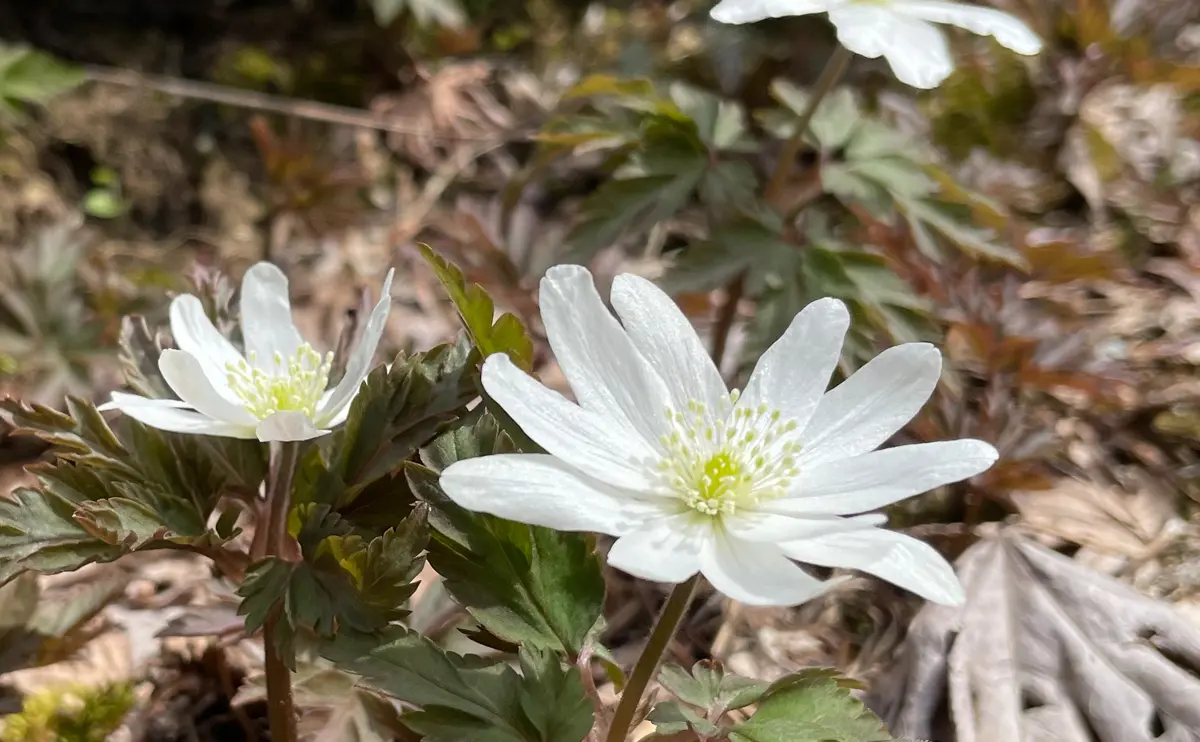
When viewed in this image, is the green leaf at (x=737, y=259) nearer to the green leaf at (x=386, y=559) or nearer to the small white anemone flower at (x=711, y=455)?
the small white anemone flower at (x=711, y=455)

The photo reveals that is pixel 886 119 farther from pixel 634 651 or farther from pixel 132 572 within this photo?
pixel 132 572

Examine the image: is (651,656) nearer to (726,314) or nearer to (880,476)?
(880,476)

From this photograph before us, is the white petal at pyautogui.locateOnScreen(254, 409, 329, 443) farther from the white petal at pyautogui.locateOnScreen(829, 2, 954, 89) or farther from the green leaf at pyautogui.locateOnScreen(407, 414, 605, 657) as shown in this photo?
the white petal at pyautogui.locateOnScreen(829, 2, 954, 89)

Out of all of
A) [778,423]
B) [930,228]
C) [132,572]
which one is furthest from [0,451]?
[930,228]

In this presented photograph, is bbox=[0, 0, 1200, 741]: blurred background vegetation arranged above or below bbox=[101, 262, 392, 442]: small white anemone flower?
below

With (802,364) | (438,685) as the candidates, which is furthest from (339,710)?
(802,364)

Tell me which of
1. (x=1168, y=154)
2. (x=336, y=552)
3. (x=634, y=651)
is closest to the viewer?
(x=336, y=552)

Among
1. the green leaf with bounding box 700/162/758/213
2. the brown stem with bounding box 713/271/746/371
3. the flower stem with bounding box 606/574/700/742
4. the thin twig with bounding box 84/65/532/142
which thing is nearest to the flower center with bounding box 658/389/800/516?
the flower stem with bounding box 606/574/700/742

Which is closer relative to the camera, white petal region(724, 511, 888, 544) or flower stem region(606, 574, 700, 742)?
white petal region(724, 511, 888, 544)
